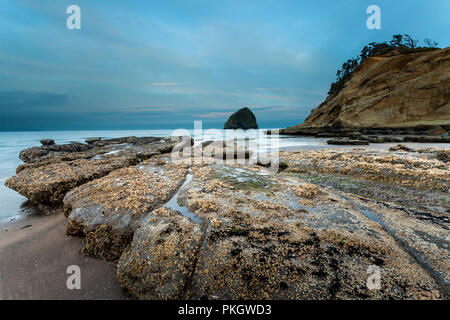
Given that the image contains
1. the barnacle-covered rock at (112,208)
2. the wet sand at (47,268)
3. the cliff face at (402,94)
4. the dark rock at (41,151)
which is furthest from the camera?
the cliff face at (402,94)

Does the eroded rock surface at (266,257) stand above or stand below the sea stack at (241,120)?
below

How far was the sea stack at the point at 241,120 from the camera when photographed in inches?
5344

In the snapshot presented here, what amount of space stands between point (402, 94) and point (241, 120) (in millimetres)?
115494

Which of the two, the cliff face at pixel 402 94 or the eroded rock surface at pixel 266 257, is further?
the cliff face at pixel 402 94

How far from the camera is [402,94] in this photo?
23.2m

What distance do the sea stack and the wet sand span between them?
134m

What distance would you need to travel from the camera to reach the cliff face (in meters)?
21.3

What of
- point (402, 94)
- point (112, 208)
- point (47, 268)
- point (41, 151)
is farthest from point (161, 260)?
point (402, 94)

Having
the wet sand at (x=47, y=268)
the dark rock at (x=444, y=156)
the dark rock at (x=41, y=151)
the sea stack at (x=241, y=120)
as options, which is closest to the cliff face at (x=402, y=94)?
the dark rock at (x=444, y=156)

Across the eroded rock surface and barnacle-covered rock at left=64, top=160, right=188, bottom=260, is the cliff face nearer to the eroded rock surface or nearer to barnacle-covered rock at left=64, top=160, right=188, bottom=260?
the eroded rock surface

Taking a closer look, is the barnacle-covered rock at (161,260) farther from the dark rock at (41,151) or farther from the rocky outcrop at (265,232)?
the dark rock at (41,151)

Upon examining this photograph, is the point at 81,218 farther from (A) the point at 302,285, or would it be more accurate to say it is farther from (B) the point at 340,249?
(B) the point at 340,249

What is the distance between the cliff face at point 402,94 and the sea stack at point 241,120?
346 ft

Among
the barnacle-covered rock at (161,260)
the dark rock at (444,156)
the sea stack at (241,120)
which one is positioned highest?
the sea stack at (241,120)
